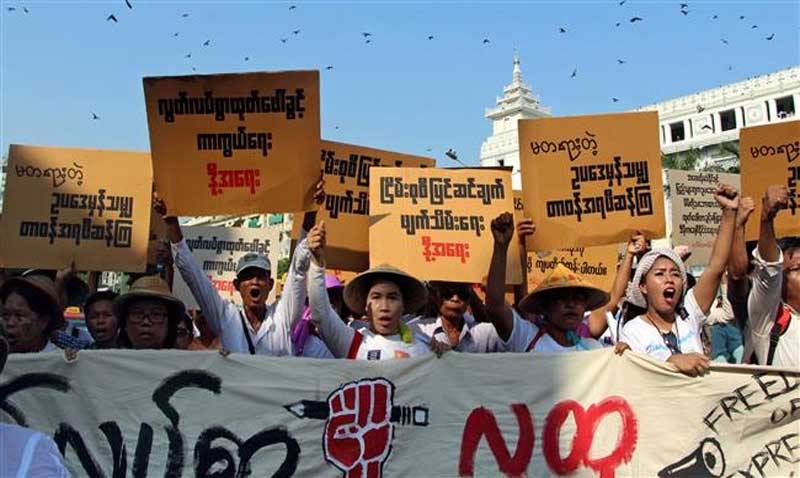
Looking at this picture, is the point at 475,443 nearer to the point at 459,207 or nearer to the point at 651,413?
the point at 651,413

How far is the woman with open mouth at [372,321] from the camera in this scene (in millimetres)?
3975

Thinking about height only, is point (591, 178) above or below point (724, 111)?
below

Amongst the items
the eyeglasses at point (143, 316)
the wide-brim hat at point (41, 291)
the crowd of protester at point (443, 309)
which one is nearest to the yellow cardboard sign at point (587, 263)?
the crowd of protester at point (443, 309)

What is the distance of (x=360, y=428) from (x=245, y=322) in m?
1.04

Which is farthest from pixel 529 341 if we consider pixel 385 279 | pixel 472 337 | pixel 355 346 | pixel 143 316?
pixel 143 316

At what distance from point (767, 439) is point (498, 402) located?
130cm

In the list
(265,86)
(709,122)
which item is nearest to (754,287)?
(265,86)

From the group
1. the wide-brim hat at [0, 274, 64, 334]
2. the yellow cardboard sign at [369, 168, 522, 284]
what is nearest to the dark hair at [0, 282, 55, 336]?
the wide-brim hat at [0, 274, 64, 334]

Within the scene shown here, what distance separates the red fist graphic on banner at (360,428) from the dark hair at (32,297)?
1617 mm

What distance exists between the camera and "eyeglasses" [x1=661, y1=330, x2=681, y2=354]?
403 cm

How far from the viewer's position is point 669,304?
4.05 m

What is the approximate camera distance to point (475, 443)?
12.4ft

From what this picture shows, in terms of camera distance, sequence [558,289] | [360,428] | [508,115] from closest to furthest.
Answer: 1. [360,428]
2. [558,289]
3. [508,115]

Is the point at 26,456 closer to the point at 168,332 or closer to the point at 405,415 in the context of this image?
the point at 405,415
